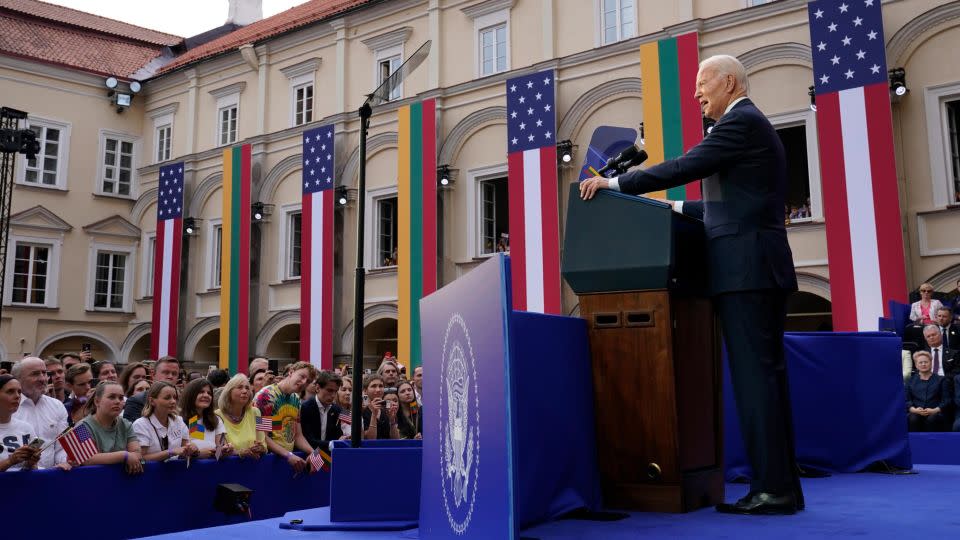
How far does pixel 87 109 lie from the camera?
82.0 ft

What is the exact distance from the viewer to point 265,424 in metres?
7.50

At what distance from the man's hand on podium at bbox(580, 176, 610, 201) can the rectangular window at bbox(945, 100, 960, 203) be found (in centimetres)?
1193

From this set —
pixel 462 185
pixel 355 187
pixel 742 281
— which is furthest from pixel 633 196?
pixel 355 187

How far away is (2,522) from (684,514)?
4.52 m

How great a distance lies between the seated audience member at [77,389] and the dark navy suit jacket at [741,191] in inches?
256

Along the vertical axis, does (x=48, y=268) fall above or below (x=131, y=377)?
above

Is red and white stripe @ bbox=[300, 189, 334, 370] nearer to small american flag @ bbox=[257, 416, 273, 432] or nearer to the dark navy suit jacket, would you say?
small american flag @ bbox=[257, 416, 273, 432]

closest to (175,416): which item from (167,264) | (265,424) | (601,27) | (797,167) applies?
(265,424)

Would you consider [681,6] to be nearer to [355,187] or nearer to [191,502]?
[355,187]

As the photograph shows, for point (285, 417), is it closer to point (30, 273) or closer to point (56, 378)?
point (56, 378)

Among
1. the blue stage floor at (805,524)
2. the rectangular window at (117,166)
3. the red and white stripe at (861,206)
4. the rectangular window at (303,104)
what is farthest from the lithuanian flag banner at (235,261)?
the blue stage floor at (805,524)

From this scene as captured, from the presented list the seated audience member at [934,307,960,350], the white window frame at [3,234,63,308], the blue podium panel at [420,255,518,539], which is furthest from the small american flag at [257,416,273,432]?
the white window frame at [3,234,63,308]

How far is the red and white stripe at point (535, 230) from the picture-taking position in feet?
53.5

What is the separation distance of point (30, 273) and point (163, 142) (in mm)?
5436
